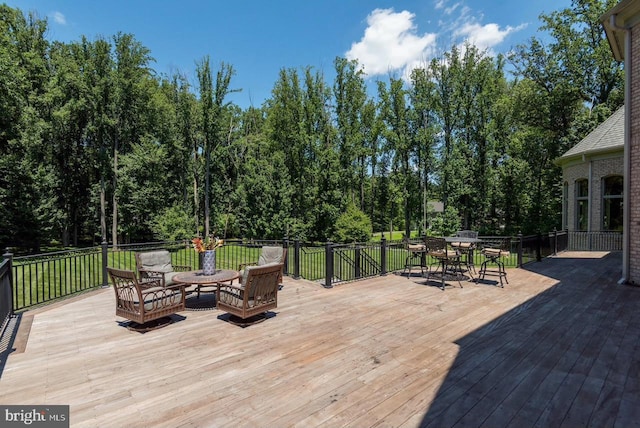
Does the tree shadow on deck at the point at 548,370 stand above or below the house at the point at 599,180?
below

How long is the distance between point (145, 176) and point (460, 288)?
20845 millimetres

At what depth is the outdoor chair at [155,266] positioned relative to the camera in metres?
5.91

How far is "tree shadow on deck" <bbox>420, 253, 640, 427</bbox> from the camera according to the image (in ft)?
8.22

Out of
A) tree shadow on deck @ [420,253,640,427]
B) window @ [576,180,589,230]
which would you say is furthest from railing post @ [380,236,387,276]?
window @ [576,180,589,230]

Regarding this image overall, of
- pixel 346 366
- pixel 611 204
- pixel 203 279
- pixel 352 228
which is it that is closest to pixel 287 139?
pixel 352 228

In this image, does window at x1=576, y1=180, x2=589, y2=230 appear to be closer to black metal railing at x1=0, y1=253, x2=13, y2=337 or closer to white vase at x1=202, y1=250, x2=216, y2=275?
white vase at x1=202, y1=250, x2=216, y2=275

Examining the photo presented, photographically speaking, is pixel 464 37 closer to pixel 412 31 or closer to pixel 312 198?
pixel 412 31

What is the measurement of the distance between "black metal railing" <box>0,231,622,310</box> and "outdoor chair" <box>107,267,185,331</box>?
53.3 inches

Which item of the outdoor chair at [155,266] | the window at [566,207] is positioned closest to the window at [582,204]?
the window at [566,207]

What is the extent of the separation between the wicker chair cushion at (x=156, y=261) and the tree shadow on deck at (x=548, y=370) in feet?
18.7

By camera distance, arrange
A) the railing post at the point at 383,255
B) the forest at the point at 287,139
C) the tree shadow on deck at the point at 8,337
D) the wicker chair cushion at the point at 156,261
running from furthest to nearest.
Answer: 1. the forest at the point at 287,139
2. the railing post at the point at 383,255
3. the wicker chair cushion at the point at 156,261
4. the tree shadow on deck at the point at 8,337

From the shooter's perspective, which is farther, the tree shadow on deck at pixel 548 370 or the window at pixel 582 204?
the window at pixel 582 204

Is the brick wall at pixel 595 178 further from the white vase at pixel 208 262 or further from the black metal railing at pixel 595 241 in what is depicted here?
the white vase at pixel 208 262

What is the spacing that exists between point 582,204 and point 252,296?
625 inches
